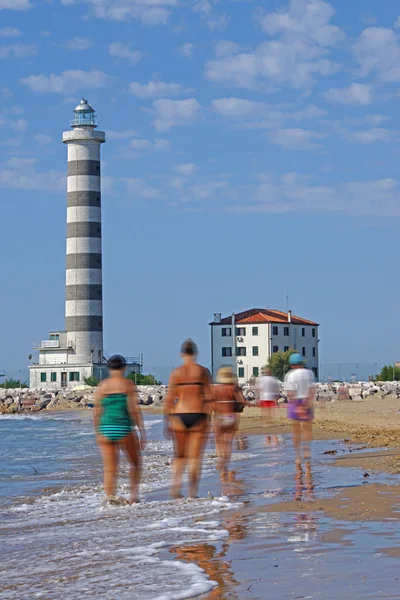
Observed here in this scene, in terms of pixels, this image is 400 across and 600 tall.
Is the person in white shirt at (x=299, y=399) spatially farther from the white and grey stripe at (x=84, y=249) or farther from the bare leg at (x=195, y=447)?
the white and grey stripe at (x=84, y=249)

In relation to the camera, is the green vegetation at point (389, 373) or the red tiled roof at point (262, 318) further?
the red tiled roof at point (262, 318)

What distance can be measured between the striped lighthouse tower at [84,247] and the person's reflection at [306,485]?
146 feet

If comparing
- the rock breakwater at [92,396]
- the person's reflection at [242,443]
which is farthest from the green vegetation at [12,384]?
the person's reflection at [242,443]

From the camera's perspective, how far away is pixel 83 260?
55000mm

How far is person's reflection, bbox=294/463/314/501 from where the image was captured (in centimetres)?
862

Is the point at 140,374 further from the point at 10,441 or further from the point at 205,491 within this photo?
the point at 205,491

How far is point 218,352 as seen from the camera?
243 ft

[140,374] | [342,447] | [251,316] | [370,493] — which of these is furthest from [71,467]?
[251,316]

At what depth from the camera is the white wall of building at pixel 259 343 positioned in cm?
7181

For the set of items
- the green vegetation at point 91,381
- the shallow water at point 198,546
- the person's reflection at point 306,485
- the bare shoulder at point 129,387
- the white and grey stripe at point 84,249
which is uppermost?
the white and grey stripe at point 84,249

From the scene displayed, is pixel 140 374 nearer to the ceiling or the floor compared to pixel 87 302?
nearer to the floor

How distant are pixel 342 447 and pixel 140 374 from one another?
163 feet

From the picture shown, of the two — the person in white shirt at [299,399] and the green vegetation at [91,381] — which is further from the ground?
the green vegetation at [91,381]

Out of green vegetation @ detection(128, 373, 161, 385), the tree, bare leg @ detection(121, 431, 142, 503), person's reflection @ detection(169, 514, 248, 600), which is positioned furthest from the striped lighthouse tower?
person's reflection @ detection(169, 514, 248, 600)
